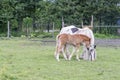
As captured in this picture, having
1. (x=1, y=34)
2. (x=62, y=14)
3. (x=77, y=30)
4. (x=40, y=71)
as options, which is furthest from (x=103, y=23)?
(x=40, y=71)

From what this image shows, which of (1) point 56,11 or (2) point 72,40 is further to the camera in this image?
(1) point 56,11

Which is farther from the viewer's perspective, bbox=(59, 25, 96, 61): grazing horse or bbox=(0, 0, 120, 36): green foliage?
bbox=(0, 0, 120, 36): green foliage

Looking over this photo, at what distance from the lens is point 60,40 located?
13805mm

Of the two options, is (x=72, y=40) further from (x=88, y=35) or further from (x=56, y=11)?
(x=56, y=11)

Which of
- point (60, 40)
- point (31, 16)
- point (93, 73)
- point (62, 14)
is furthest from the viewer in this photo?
point (31, 16)

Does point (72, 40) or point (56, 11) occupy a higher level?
point (56, 11)

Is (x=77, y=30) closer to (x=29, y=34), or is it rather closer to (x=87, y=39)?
(x=87, y=39)

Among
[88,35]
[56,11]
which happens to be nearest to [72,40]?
[88,35]

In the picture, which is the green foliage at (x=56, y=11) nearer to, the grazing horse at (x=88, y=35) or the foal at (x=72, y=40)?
the grazing horse at (x=88, y=35)

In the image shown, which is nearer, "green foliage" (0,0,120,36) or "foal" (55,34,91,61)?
"foal" (55,34,91,61)

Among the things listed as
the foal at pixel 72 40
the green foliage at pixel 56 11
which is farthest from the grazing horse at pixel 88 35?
the green foliage at pixel 56 11

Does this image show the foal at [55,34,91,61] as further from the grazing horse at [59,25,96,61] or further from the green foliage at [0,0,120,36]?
the green foliage at [0,0,120,36]

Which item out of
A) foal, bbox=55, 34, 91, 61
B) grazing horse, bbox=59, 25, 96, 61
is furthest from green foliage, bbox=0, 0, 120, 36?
foal, bbox=55, 34, 91, 61

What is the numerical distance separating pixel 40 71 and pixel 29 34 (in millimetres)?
22905
